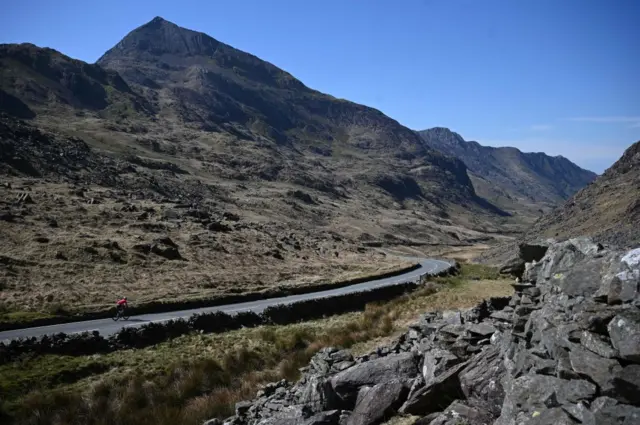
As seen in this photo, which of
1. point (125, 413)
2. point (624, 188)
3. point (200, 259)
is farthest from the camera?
point (624, 188)

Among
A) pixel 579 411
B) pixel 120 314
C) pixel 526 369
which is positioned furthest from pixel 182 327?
pixel 579 411

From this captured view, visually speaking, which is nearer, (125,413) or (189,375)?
(125,413)

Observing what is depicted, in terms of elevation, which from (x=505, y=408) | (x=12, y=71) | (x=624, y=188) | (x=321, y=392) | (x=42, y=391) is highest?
(x=12, y=71)

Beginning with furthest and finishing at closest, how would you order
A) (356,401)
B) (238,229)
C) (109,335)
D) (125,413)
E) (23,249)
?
(238,229) < (23,249) < (109,335) < (125,413) < (356,401)

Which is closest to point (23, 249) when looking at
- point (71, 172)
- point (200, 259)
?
point (200, 259)

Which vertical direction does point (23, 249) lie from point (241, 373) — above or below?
above

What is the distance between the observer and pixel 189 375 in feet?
56.7

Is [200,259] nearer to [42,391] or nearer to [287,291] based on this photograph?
[287,291]

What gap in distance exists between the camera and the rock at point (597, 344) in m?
6.12

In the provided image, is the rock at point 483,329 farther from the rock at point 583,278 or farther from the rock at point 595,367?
the rock at point 595,367

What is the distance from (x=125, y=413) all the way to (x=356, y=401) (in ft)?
27.1

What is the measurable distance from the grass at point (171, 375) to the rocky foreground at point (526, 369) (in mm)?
2778

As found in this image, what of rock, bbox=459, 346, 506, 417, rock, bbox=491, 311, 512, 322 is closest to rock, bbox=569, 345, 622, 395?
rock, bbox=459, 346, 506, 417

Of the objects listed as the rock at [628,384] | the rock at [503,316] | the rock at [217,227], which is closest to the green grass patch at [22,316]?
the rock at [503,316]
